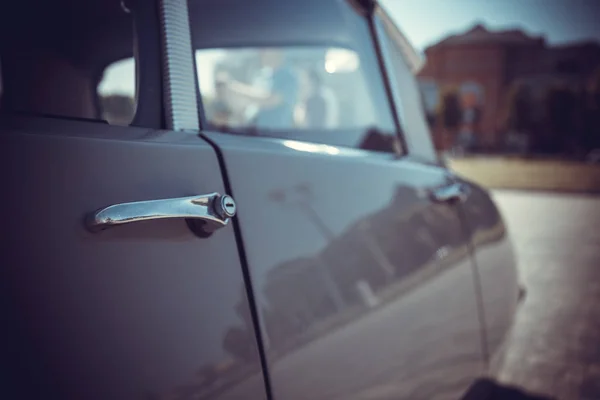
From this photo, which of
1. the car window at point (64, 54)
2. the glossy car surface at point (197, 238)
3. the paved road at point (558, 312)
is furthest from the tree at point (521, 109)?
the car window at point (64, 54)

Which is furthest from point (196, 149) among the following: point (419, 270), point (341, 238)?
point (419, 270)

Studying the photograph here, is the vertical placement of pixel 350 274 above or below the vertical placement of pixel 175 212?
below

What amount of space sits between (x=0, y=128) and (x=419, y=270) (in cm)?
117

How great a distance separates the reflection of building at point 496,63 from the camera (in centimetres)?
5053

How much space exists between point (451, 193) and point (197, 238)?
1.22m

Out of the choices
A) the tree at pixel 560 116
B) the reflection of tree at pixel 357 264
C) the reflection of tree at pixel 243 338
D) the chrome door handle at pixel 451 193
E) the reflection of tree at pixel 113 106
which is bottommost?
the tree at pixel 560 116

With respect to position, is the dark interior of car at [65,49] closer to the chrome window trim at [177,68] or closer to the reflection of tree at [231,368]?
the chrome window trim at [177,68]

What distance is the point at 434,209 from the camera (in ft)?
5.51

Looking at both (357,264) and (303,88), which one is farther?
(303,88)

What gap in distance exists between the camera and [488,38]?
52312mm

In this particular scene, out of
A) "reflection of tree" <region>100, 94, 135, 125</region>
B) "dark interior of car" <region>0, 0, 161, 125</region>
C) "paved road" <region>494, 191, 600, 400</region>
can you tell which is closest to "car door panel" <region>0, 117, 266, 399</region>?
"dark interior of car" <region>0, 0, 161, 125</region>

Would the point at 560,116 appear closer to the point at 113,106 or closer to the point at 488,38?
the point at 488,38

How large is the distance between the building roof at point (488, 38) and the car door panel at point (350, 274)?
5530cm

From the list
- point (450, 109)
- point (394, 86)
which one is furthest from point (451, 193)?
point (450, 109)
